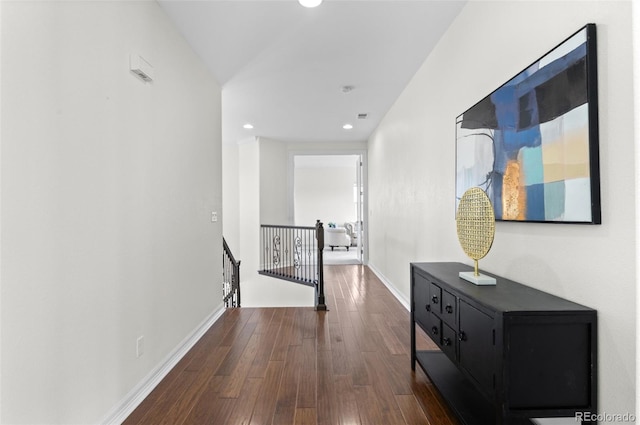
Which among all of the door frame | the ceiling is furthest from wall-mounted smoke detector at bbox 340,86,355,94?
the door frame

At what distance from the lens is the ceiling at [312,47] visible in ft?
8.10

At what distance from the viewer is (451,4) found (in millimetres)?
2400

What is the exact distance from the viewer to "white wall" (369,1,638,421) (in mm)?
1175

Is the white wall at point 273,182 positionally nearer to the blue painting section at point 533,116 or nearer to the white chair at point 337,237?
the white chair at point 337,237

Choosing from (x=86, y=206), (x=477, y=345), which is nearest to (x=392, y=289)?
(x=477, y=345)

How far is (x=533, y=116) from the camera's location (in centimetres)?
160

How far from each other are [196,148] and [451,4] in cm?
252

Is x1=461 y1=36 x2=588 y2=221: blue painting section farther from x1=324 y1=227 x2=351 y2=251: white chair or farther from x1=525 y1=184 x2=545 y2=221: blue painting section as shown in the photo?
x1=324 y1=227 x2=351 y2=251: white chair

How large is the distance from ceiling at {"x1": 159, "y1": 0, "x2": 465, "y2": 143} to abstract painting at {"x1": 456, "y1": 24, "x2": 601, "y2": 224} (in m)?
1.12

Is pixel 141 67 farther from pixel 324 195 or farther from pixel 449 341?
pixel 324 195

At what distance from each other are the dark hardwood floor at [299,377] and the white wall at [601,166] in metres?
0.94

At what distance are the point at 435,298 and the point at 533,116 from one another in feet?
3.79

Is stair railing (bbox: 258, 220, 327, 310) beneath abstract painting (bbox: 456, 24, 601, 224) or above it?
beneath

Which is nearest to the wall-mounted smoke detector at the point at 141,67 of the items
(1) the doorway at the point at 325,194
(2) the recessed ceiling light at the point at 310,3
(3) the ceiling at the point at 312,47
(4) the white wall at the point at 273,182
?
(3) the ceiling at the point at 312,47
